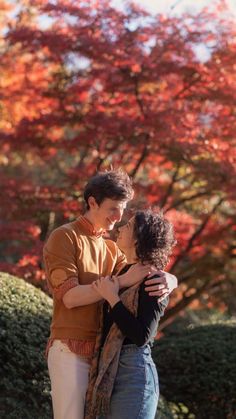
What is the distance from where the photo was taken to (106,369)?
120 inches

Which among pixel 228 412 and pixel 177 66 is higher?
pixel 177 66

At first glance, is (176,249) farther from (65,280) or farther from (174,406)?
(65,280)

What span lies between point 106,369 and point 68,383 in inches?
7.8

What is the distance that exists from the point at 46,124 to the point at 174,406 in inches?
144

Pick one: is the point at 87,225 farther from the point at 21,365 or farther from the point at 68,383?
the point at 21,365

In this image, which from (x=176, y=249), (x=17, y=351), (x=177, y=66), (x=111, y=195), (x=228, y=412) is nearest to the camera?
(x=111, y=195)

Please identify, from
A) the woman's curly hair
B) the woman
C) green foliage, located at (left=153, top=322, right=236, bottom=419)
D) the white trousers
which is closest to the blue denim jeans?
the woman

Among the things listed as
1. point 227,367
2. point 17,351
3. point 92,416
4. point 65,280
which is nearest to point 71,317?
point 65,280

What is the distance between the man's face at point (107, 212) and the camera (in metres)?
3.29

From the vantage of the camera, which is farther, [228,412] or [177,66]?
[177,66]

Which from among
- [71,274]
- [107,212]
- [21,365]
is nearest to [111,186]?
[107,212]

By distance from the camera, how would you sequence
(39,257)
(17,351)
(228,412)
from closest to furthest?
(17,351) < (228,412) < (39,257)

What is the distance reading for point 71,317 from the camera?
126 inches

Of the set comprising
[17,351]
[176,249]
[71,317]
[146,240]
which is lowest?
[176,249]
